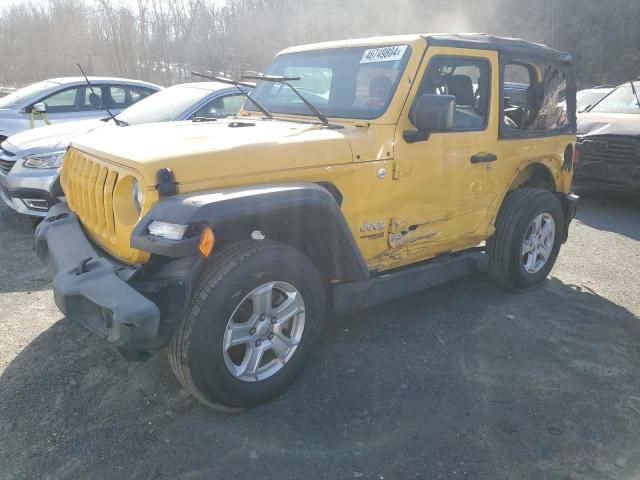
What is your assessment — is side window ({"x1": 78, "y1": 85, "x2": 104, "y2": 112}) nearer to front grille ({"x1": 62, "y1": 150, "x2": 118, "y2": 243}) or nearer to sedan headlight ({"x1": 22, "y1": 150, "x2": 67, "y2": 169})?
sedan headlight ({"x1": 22, "y1": 150, "x2": 67, "y2": 169})

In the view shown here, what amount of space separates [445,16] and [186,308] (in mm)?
31592

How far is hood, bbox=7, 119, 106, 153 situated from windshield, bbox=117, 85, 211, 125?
0.38 meters

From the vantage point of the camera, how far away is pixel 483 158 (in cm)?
387

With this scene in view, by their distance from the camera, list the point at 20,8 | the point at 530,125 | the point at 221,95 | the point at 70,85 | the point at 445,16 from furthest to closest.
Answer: the point at 20,8, the point at 445,16, the point at 70,85, the point at 221,95, the point at 530,125

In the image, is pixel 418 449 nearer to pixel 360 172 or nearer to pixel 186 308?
pixel 186 308

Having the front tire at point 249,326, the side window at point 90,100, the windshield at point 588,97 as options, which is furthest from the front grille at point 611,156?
the side window at point 90,100

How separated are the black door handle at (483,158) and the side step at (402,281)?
0.77 m

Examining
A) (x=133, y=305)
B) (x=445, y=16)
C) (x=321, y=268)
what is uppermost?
(x=445, y=16)

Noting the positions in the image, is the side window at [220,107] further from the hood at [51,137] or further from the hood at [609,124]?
the hood at [609,124]

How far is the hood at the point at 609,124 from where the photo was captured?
24.6ft

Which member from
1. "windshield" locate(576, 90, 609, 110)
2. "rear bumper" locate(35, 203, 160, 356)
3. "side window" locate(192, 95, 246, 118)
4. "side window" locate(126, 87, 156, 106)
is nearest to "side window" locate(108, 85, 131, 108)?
"side window" locate(126, 87, 156, 106)

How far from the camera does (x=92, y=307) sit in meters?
2.46

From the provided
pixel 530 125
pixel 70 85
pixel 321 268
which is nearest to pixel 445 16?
pixel 70 85

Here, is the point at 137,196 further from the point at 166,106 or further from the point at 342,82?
the point at 166,106
